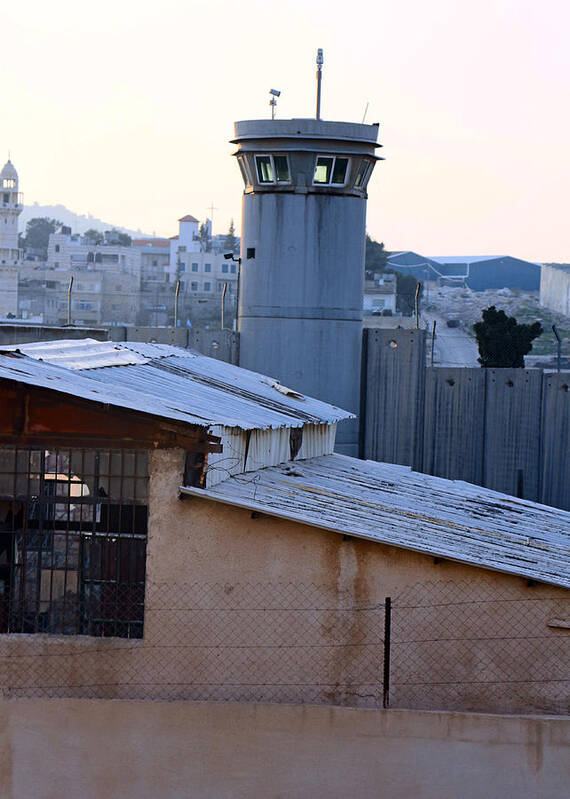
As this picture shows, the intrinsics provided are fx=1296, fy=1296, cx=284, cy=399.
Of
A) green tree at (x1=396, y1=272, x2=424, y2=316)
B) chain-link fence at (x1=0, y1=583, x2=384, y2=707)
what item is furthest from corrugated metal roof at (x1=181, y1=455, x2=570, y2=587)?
green tree at (x1=396, y1=272, x2=424, y2=316)

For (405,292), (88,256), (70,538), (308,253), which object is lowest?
(70,538)

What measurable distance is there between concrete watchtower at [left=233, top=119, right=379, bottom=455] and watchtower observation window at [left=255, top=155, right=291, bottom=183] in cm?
2

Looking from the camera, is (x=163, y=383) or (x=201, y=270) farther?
(x=201, y=270)

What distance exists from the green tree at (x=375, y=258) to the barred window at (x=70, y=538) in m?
91.5

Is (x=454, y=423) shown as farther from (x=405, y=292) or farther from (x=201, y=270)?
(x=201, y=270)

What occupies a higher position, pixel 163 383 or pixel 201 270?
pixel 201 270

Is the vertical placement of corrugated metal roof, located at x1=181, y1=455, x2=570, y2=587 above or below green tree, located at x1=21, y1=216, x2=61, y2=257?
below

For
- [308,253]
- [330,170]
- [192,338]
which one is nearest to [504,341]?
[308,253]

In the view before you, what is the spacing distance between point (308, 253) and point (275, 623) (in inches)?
574

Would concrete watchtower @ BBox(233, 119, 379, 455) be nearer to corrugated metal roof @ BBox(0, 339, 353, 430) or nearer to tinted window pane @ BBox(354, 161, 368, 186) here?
tinted window pane @ BBox(354, 161, 368, 186)

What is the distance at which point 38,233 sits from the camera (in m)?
170

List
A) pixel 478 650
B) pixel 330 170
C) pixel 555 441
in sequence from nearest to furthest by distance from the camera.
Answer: pixel 478 650, pixel 555 441, pixel 330 170

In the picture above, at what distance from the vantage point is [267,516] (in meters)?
13.1

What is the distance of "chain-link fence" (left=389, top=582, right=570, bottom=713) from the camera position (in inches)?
499
